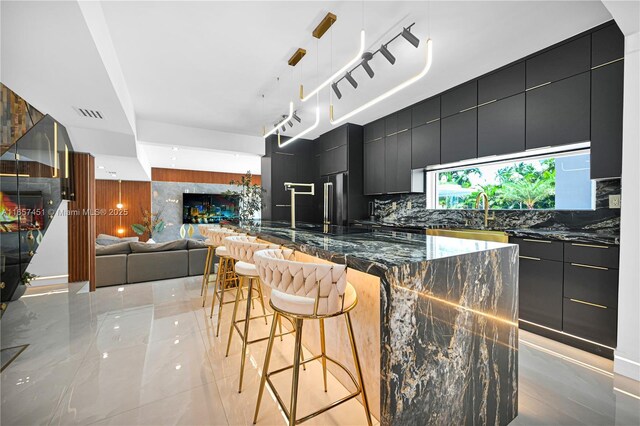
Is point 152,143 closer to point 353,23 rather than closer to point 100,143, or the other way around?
point 100,143

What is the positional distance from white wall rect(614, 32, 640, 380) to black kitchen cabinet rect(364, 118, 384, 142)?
2991mm

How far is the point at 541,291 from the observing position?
2.50 meters

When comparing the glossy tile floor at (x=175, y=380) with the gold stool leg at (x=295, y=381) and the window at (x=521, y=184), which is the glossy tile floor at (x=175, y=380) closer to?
the gold stool leg at (x=295, y=381)

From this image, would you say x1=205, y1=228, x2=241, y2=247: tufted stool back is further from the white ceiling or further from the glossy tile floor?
the white ceiling

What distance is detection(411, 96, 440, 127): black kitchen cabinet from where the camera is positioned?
3.74 metres

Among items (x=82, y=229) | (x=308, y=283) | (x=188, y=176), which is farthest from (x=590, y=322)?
(x=188, y=176)

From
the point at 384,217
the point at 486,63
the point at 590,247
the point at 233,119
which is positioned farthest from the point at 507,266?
the point at 233,119

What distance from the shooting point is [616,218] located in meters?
2.43

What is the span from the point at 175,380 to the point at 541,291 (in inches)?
125

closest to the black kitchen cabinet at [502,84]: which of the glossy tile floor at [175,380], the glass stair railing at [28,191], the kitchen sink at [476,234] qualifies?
the kitchen sink at [476,234]

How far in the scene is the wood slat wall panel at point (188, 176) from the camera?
28.8 feet

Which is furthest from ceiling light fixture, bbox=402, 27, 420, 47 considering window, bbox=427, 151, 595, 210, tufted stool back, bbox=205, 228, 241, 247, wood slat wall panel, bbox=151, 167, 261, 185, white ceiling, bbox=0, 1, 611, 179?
wood slat wall panel, bbox=151, 167, 261, 185

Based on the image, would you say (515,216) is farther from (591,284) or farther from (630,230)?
(630,230)

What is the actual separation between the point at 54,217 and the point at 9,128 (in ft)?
6.02
